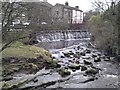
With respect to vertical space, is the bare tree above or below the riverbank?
above

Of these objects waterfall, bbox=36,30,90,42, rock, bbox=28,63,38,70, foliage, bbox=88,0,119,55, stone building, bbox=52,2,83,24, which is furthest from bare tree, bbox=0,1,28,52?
stone building, bbox=52,2,83,24

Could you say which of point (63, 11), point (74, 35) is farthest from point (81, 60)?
point (63, 11)

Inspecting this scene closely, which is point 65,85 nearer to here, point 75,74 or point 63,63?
point 75,74

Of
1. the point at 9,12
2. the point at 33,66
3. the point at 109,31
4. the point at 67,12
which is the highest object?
the point at 67,12

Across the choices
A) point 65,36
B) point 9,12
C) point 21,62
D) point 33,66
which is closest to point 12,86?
point 9,12

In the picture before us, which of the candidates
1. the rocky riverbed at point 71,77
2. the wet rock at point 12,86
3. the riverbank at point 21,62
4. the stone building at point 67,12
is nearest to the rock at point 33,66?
the riverbank at point 21,62

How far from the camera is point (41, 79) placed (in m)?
17.8

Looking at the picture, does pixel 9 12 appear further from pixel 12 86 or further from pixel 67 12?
pixel 67 12

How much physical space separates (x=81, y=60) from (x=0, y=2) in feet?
48.4

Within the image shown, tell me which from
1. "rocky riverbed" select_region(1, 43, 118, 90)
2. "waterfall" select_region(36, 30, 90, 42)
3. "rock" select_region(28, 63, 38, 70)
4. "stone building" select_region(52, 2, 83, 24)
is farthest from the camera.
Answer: "stone building" select_region(52, 2, 83, 24)

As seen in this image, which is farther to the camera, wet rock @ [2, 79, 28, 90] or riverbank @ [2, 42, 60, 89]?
riverbank @ [2, 42, 60, 89]

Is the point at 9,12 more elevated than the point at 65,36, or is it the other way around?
the point at 9,12

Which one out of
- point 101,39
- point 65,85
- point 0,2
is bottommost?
point 65,85

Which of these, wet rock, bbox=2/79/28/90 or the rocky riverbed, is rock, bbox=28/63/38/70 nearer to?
the rocky riverbed
